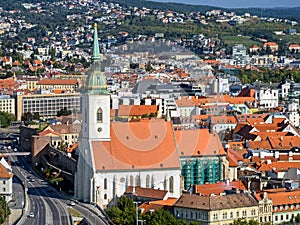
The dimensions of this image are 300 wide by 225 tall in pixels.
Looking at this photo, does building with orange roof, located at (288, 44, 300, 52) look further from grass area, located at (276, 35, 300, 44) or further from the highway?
the highway

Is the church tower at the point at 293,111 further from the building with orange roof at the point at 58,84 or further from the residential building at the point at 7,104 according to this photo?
the building with orange roof at the point at 58,84

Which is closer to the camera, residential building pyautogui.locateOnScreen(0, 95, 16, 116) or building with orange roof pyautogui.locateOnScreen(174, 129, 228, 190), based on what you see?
building with orange roof pyautogui.locateOnScreen(174, 129, 228, 190)

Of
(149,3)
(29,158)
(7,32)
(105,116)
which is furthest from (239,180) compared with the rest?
(149,3)

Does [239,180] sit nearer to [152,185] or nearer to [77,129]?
[152,185]

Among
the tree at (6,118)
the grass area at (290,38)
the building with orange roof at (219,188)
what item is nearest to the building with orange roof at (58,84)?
the tree at (6,118)

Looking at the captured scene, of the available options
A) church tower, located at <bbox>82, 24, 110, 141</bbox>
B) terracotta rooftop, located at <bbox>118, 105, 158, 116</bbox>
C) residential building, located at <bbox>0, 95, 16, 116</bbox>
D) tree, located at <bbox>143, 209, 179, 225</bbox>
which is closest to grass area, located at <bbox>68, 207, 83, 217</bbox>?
church tower, located at <bbox>82, 24, 110, 141</bbox>

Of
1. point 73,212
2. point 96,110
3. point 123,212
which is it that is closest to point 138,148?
point 96,110

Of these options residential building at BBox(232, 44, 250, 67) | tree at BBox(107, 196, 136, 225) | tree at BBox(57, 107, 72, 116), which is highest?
residential building at BBox(232, 44, 250, 67)
